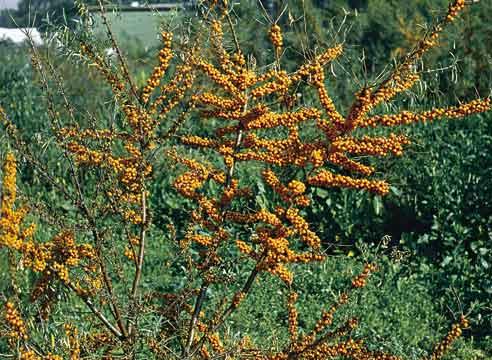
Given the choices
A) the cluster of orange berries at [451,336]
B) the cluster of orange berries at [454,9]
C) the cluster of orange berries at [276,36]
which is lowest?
the cluster of orange berries at [451,336]

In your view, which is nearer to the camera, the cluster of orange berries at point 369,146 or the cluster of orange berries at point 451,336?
the cluster of orange berries at point 369,146

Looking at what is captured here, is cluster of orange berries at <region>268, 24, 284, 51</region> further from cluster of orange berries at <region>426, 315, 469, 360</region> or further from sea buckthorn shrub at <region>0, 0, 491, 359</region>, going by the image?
cluster of orange berries at <region>426, 315, 469, 360</region>

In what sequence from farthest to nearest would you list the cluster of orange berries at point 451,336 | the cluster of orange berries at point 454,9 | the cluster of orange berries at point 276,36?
the cluster of orange berries at point 451,336 → the cluster of orange berries at point 276,36 → the cluster of orange berries at point 454,9

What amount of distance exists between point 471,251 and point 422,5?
872 cm

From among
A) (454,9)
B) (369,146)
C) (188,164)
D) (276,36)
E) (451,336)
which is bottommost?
(451,336)

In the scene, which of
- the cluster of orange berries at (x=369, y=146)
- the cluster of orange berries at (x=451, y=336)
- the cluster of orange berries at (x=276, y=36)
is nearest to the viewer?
the cluster of orange berries at (x=369, y=146)

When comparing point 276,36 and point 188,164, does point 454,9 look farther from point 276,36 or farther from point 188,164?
point 188,164

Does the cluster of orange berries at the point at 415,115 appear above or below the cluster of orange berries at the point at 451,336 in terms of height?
above

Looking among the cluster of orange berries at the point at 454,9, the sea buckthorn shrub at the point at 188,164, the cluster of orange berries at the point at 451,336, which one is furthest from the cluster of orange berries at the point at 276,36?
the cluster of orange berries at the point at 451,336

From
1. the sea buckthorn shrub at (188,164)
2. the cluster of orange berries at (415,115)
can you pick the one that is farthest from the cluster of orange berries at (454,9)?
the cluster of orange berries at (415,115)

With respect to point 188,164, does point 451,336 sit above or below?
below

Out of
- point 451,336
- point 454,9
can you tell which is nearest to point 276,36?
point 454,9

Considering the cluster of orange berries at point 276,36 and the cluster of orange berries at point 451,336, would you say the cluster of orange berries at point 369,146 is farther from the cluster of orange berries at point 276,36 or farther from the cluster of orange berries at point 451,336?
the cluster of orange berries at point 451,336

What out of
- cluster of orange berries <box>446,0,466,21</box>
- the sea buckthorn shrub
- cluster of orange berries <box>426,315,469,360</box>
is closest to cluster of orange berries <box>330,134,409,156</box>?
the sea buckthorn shrub
